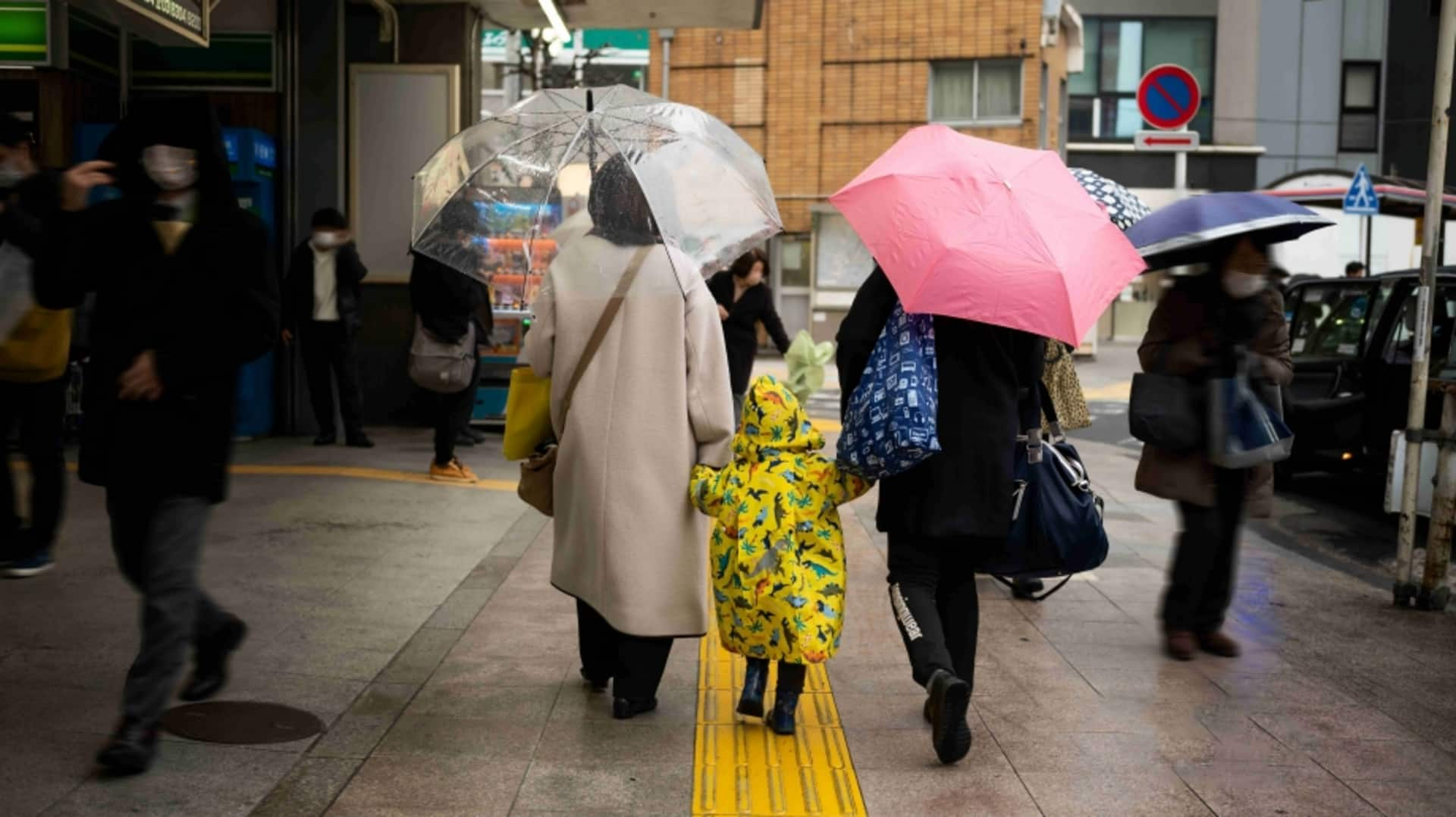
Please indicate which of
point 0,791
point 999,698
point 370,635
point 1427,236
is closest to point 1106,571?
point 1427,236

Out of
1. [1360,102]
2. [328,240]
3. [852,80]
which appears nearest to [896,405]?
[328,240]

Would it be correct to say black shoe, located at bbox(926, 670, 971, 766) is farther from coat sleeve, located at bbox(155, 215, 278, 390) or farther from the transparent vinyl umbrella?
coat sleeve, located at bbox(155, 215, 278, 390)

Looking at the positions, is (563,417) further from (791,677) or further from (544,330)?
(791,677)

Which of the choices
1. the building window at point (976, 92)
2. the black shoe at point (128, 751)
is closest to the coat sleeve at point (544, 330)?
the black shoe at point (128, 751)

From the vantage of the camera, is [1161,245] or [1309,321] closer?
[1161,245]

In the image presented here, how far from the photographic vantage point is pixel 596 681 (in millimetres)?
5652

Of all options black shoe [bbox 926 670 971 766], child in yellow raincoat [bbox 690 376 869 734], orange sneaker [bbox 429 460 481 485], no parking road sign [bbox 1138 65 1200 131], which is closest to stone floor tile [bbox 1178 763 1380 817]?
black shoe [bbox 926 670 971 766]

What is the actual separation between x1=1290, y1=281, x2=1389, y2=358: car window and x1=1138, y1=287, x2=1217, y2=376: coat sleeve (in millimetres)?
5729

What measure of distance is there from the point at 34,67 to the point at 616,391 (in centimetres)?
784

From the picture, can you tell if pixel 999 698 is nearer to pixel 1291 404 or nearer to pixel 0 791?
pixel 0 791

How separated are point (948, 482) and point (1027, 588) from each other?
9.34 ft

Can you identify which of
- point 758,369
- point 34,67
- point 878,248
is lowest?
point 758,369

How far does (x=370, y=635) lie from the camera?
6.30 m

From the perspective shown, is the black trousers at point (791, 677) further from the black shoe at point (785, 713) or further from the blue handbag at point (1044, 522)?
the blue handbag at point (1044, 522)
